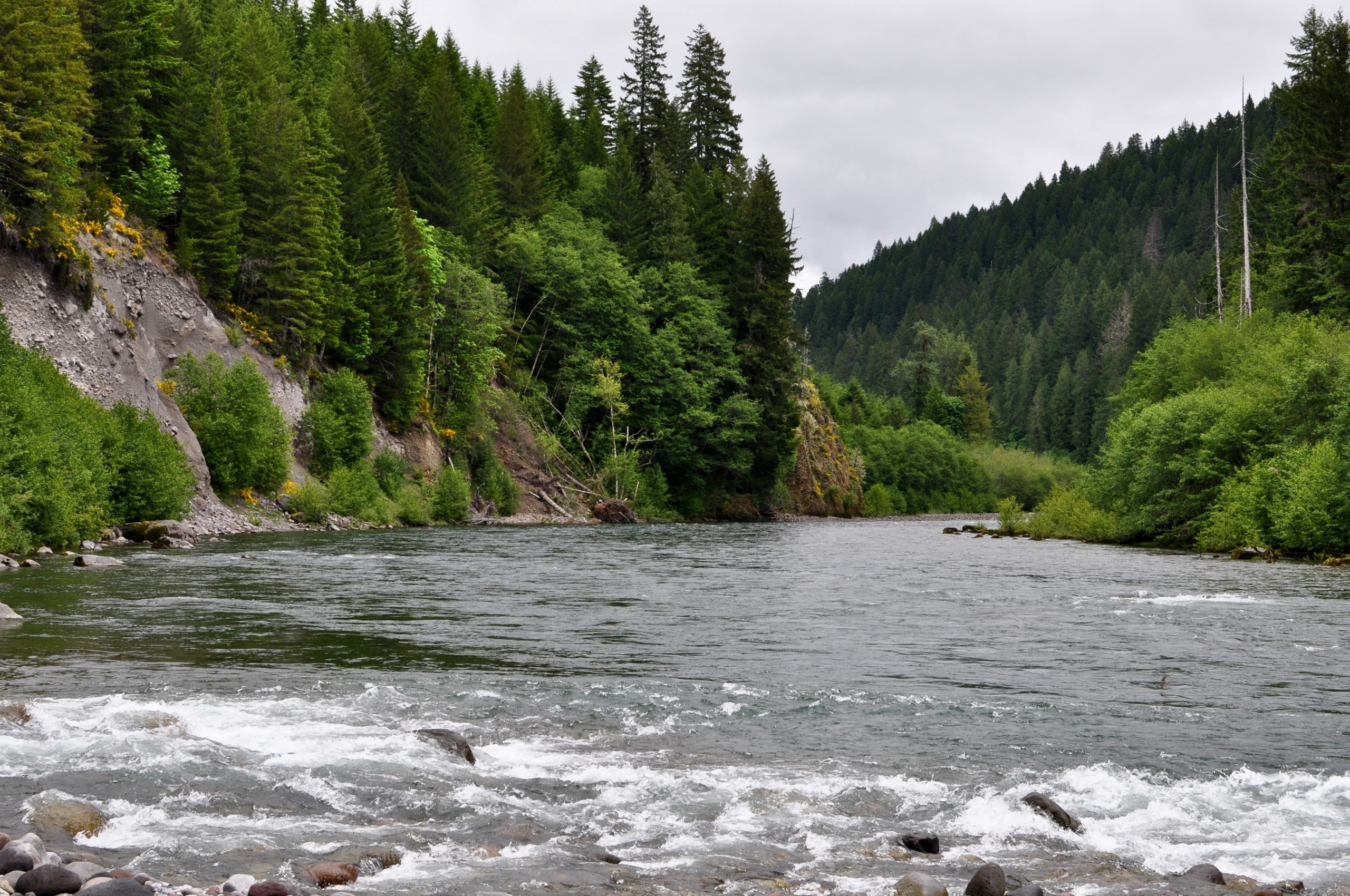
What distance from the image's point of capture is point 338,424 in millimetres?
51062

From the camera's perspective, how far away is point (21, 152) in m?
35.6

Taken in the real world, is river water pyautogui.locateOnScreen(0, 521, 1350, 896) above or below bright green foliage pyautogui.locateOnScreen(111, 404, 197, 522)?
below

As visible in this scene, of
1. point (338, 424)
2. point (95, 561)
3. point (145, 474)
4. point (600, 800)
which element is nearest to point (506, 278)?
point (338, 424)

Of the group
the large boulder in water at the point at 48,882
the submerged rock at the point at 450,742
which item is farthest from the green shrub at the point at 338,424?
the large boulder in water at the point at 48,882

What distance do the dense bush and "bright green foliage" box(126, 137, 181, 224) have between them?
13560 mm

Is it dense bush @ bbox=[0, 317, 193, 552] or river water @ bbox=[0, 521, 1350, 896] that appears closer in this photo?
river water @ bbox=[0, 521, 1350, 896]

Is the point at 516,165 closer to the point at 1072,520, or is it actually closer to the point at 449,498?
the point at 449,498

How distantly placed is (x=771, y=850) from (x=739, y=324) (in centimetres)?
7201

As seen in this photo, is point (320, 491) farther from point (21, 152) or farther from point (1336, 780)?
point (1336, 780)

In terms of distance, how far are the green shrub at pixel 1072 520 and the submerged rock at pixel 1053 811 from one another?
4246cm

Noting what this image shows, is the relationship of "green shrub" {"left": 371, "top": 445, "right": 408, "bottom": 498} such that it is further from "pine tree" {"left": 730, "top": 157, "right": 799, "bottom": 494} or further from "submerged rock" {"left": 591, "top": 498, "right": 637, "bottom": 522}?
"pine tree" {"left": 730, "top": 157, "right": 799, "bottom": 494}

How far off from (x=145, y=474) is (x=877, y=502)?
3000 inches

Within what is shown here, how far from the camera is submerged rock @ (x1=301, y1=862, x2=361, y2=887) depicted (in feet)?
24.6

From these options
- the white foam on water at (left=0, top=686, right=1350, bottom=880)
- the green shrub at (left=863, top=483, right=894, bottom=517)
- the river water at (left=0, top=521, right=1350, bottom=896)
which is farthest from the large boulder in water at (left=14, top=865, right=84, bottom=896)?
the green shrub at (left=863, top=483, right=894, bottom=517)
